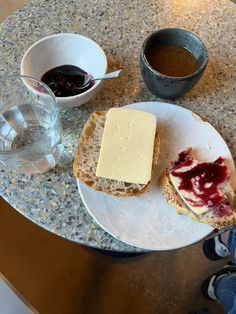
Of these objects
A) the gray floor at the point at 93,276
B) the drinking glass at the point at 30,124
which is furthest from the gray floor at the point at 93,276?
the drinking glass at the point at 30,124

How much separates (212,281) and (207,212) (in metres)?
0.78

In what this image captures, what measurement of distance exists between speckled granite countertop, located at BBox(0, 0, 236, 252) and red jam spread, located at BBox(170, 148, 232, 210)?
11cm

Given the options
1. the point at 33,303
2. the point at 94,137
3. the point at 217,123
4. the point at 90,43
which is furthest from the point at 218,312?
the point at 90,43

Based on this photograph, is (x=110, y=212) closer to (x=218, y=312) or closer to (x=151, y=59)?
(x=151, y=59)

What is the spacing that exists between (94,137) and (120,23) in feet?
1.24

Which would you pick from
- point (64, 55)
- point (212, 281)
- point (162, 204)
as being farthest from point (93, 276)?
point (64, 55)

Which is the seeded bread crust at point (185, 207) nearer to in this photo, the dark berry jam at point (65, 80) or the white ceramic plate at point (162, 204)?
the white ceramic plate at point (162, 204)

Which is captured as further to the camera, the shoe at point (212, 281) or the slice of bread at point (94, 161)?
the shoe at point (212, 281)

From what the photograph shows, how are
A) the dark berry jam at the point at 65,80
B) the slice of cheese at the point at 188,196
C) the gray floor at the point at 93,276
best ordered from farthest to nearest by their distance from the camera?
the gray floor at the point at 93,276
the dark berry jam at the point at 65,80
the slice of cheese at the point at 188,196

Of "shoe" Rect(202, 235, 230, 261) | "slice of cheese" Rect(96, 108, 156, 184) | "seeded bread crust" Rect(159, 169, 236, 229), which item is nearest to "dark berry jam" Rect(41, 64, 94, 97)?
"slice of cheese" Rect(96, 108, 156, 184)

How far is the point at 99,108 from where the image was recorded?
3.11 ft

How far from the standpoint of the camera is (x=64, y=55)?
0.97 m

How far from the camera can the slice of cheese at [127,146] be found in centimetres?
80

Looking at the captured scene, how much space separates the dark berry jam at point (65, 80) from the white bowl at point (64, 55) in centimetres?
2
